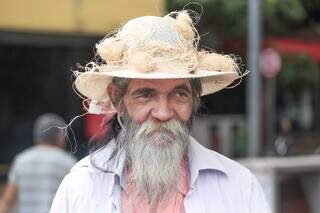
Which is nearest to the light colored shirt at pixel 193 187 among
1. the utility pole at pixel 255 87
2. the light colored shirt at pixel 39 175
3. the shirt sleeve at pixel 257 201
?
the shirt sleeve at pixel 257 201

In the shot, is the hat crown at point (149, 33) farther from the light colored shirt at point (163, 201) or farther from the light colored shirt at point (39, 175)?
the light colored shirt at point (39, 175)

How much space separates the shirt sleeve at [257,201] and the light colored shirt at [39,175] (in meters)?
3.70

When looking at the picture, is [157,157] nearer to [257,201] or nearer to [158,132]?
[158,132]

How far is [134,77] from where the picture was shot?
8.16ft

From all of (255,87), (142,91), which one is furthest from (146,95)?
(255,87)

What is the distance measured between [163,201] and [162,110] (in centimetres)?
30

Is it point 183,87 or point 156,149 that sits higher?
point 183,87

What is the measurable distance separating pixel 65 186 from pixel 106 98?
0.37 metres


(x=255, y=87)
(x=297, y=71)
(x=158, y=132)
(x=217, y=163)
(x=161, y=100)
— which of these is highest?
(x=297, y=71)

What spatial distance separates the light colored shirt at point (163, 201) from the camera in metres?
2.52

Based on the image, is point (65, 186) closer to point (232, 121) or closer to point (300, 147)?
point (300, 147)

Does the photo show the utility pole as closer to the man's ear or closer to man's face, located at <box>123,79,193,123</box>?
the man's ear

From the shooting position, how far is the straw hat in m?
2.52

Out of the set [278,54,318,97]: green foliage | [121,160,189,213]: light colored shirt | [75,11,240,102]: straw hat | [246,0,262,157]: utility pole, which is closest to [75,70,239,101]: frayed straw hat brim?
[75,11,240,102]: straw hat
